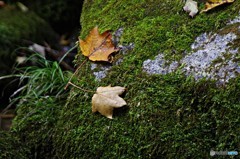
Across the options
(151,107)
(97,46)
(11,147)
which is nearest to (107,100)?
(151,107)

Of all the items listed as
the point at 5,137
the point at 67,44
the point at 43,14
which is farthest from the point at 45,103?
the point at 43,14

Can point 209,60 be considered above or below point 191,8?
below

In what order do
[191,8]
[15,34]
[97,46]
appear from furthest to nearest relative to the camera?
[15,34]
[97,46]
[191,8]

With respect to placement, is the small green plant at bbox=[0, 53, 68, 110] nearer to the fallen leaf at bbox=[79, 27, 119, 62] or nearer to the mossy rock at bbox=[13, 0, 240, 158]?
the mossy rock at bbox=[13, 0, 240, 158]

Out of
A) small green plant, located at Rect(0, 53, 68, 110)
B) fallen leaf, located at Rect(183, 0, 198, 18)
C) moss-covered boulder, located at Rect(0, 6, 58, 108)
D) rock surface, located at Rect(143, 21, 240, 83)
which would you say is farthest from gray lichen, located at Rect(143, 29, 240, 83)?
moss-covered boulder, located at Rect(0, 6, 58, 108)

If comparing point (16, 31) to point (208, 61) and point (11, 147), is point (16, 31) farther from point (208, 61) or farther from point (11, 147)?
point (208, 61)

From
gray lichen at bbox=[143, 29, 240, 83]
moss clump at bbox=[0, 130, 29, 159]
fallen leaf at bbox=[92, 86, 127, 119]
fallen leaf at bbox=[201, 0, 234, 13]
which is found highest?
fallen leaf at bbox=[201, 0, 234, 13]
